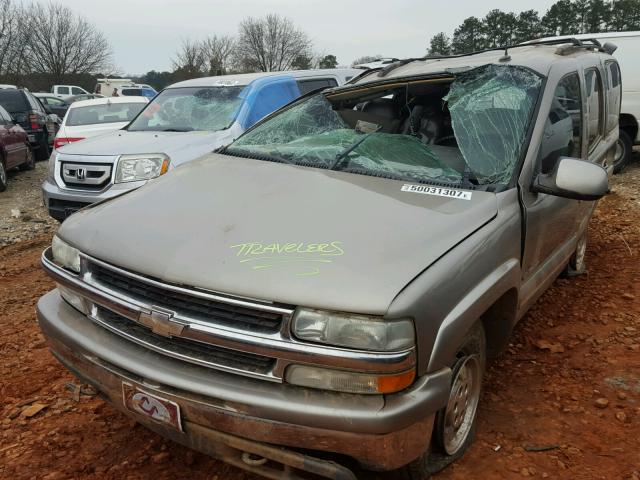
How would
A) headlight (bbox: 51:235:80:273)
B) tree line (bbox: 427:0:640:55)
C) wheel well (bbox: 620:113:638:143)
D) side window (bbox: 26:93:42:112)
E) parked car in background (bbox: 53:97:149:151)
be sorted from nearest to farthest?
headlight (bbox: 51:235:80:273)
parked car in background (bbox: 53:97:149:151)
wheel well (bbox: 620:113:638:143)
side window (bbox: 26:93:42:112)
tree line (bbox: 427:0:640:55)

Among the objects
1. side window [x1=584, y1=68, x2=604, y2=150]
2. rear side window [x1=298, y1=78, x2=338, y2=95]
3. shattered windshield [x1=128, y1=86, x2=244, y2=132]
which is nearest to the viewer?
side window [x1=584, y1=68, x2=604, y2=150]

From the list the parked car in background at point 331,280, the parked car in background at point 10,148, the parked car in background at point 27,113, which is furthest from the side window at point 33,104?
the parked car in background at point 331,280

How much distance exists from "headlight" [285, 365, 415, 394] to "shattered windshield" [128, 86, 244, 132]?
15.3ft

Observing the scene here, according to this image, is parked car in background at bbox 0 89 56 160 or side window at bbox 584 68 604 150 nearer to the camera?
side window at bbox 584 68 604 150

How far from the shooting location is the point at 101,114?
926cm

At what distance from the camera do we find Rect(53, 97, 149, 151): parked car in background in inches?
330

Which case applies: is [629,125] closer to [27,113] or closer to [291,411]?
[291,411]

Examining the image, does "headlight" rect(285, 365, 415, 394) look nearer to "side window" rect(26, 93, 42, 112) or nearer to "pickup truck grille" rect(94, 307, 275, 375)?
"pickup truck grille" rect(94, 307, 275, 375)

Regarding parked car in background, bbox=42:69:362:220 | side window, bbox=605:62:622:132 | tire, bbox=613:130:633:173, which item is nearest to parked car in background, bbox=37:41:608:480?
side window, bbox=605:62:622:132

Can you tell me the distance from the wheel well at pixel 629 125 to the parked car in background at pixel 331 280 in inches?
256

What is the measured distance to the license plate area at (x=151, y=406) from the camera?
196cm

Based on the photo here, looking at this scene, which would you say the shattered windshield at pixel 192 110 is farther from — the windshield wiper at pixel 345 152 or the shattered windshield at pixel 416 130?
the windshield wiper at pixel 345 152

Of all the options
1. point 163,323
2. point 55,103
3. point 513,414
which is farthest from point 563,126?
point 55,103

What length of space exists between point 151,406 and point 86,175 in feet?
14.2
